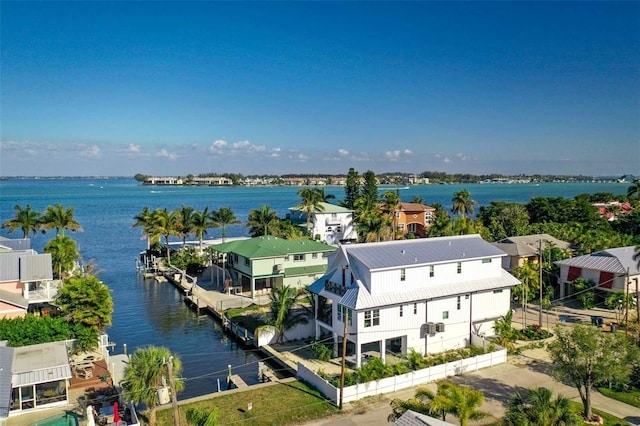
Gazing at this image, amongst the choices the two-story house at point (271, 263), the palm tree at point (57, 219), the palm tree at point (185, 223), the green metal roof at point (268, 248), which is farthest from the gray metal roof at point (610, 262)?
the palm tree at point (57, 219)

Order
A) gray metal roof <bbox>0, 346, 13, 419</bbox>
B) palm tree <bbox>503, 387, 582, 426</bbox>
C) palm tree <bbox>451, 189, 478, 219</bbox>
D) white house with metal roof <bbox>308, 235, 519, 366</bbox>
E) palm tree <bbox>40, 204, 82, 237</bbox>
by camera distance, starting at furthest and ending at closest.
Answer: palm tree <bbox>451, 189, 478, 219</bbox> < palm tree <bbox>40, 204, 82, 237</bbox> < white house with metal roof <bbox>308, 235, 519, 366</bbox> < gray metal roof <bbox>0, 346, 13, 419</bbox> < palm tree <bbox>503, 387, 582, 426</bbox>

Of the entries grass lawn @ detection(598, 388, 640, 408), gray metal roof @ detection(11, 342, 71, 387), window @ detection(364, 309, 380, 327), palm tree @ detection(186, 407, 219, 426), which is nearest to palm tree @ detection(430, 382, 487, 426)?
palm tree @ detection(186, 407, 219, 426)

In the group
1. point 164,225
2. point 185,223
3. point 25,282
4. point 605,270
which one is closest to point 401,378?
point 605,270

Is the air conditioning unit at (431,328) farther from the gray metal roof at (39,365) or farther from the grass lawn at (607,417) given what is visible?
the gray metal roof at (39,365)

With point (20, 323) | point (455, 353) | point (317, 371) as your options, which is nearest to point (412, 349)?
point (455, 353)

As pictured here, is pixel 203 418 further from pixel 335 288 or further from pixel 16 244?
pixel 16 244

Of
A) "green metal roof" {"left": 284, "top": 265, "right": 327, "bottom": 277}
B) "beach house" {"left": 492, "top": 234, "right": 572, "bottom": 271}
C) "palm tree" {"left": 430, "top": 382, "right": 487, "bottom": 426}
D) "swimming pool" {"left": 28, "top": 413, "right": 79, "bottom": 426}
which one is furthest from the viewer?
"beach house" {"left": 492, "top": 234, "right": 572, "bottom": 271}

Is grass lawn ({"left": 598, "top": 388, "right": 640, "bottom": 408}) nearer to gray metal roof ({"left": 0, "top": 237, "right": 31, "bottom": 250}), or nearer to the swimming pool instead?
the swimming pool

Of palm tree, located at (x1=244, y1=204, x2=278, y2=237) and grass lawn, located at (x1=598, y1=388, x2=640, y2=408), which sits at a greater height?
palm tree, located at (x1=244, y1=204, x2=278, y2=237)
